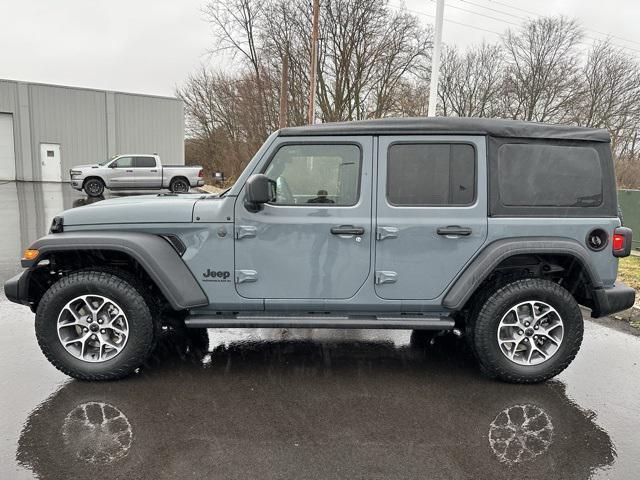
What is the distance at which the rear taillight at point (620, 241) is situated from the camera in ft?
12.2

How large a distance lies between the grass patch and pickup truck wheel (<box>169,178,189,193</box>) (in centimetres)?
1722

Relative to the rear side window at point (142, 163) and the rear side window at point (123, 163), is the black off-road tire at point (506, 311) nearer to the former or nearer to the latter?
the rear side window at point (142, 163)

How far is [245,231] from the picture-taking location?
3664mm

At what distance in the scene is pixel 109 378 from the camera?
143 inches

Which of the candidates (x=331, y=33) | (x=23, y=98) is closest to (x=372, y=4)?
(x=331, y=33)

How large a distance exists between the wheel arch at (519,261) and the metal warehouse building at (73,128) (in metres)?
30.2

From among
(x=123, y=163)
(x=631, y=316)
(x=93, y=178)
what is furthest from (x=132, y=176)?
(x=631, y=316)

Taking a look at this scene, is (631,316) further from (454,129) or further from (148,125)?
(148,125)

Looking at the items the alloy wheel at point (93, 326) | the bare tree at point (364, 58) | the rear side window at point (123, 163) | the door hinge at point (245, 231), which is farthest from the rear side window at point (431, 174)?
the bare tree at point (364, 58)

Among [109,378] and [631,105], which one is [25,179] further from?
[631,105]

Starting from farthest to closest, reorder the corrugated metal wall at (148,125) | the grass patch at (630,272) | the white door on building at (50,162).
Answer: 1. the corrugated metal wall at (148,125)
2. the white door on building at (50,162)
3. the grass patch at (630,272)

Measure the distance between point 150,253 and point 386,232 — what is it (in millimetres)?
1777

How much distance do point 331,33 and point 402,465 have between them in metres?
31.3

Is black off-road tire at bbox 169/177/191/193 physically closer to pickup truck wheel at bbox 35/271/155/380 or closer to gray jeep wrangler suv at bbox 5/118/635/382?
gray jeep wrangler suv at bbox 5/118/635/382
